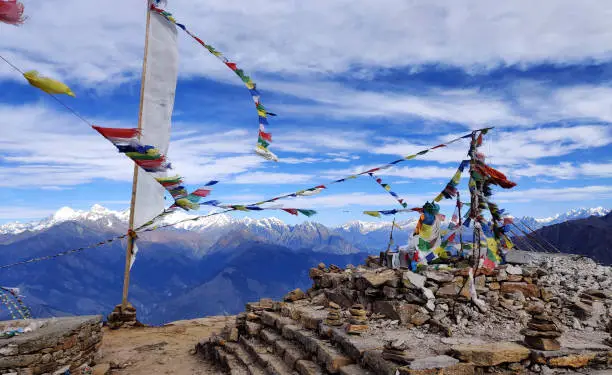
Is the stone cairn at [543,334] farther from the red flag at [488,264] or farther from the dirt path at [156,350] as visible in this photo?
the dirt path at [156,350]

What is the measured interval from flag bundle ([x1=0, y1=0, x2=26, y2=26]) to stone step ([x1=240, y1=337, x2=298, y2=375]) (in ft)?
27.1

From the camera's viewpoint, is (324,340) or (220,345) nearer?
(324,340)

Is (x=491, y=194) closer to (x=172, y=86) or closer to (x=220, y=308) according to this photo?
(x=172, y=86)

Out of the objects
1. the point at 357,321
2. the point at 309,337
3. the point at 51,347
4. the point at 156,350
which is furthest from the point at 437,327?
the point at 156,350

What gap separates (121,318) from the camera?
15758mm

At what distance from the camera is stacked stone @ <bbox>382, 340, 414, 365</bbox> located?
6602 millimetres

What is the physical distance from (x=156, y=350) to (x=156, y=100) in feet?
31.3

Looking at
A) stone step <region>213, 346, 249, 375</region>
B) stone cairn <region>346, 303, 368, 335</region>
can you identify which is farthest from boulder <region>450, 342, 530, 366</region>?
stone step <region>213, 346, 249, 375</region>

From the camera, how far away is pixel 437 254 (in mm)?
11789

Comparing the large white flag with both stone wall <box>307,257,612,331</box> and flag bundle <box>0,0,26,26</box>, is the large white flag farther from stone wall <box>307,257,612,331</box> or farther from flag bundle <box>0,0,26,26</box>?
flag bundle <box>0,0,26,26</box>

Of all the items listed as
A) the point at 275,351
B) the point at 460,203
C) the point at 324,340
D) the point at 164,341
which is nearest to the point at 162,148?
the point at 164,341

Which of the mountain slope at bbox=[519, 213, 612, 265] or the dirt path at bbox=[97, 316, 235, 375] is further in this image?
the mountain slope at bbox=[519, 213, 612, 265]

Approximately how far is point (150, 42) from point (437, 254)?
1363 cm

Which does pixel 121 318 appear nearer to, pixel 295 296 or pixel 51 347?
pixel 51 347
